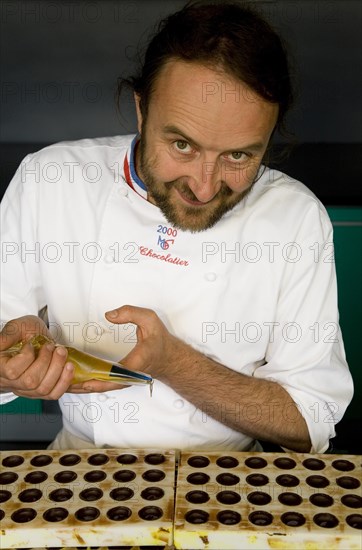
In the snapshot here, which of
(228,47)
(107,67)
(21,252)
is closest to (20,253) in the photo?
(21,252)

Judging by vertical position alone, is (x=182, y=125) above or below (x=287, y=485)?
above

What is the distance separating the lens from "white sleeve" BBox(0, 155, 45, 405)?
1.52 meters

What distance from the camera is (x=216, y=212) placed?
1383mm

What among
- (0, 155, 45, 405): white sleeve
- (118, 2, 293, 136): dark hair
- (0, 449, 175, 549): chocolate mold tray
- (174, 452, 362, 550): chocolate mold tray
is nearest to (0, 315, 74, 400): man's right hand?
(0, 449, 175, 549): chocolate mold tray

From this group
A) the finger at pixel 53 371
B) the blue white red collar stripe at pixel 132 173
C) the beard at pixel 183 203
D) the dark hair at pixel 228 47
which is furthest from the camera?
the blue white red collar stripe at pixel 132 173

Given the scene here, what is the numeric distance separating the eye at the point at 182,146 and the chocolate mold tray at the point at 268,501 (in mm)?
519

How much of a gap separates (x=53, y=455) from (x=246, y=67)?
70 cm

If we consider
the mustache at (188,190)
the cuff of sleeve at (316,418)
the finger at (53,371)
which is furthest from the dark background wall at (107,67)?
the finger at (53,371)

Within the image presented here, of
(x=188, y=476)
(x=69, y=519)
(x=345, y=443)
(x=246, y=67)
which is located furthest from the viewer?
(x=345, y=443)

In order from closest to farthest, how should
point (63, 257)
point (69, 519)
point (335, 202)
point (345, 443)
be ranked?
point (69, 519), point (63, 257), point (335, 202), point (345, 443)

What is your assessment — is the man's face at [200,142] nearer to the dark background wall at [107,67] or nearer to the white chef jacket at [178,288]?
the white chef jacket at [178,288]

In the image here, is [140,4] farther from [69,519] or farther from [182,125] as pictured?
[69,519]

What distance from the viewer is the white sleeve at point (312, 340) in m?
1.35

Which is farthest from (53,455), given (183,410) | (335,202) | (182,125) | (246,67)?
(335,202)
